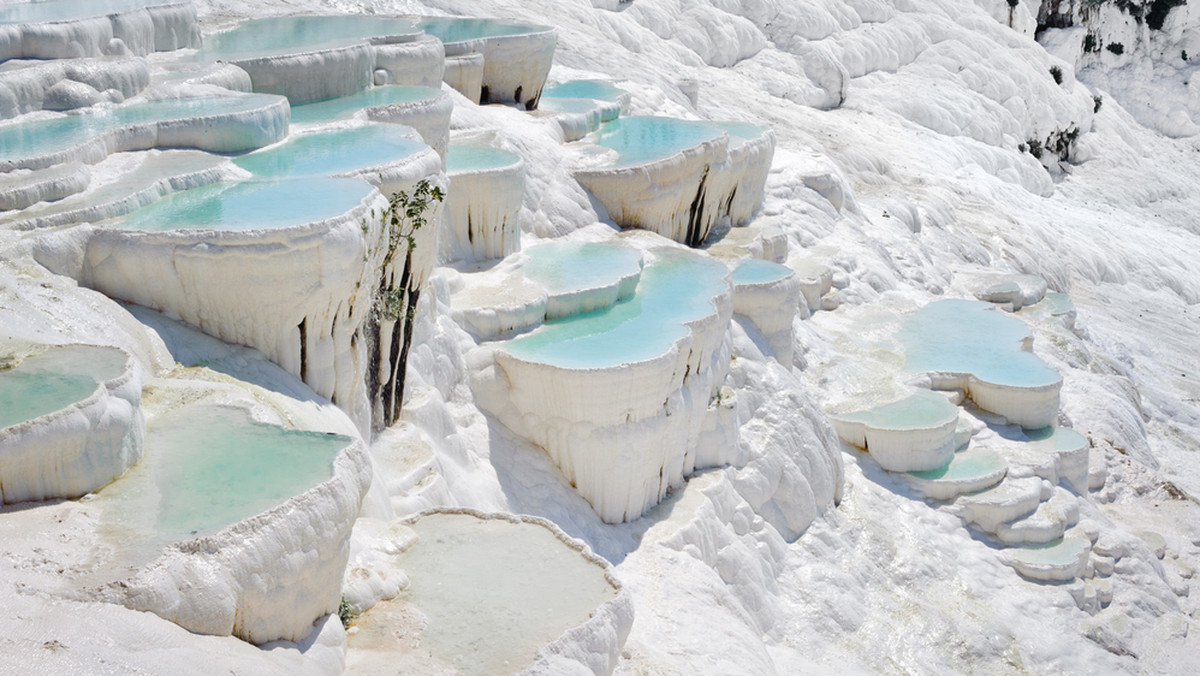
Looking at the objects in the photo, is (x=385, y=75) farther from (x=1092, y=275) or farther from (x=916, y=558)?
(x=1092, y=275)

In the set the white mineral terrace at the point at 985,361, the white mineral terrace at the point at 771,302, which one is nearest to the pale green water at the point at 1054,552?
the white mineral terrace at the point at 985,361

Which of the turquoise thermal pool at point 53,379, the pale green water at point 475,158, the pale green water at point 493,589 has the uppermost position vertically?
the turquoise thermal pool at point 53,379

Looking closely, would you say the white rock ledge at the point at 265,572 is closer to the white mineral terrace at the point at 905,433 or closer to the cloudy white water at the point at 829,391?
the cloudy white water at the point at 829,391

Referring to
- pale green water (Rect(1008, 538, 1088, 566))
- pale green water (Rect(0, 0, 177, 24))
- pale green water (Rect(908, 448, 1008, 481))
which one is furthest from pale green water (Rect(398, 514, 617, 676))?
pale green water (Rect(1008, 538, 1088, 566))

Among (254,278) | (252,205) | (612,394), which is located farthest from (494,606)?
(612,394)

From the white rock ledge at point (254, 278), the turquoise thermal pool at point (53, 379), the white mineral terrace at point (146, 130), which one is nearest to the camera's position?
the turquoise thermal pool at point (53, 379)

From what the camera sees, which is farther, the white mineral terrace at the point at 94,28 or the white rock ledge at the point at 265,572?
the white mineral terrace at the point at 94,28

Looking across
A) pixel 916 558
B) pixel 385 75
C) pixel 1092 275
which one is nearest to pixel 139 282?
pixel 385 75
